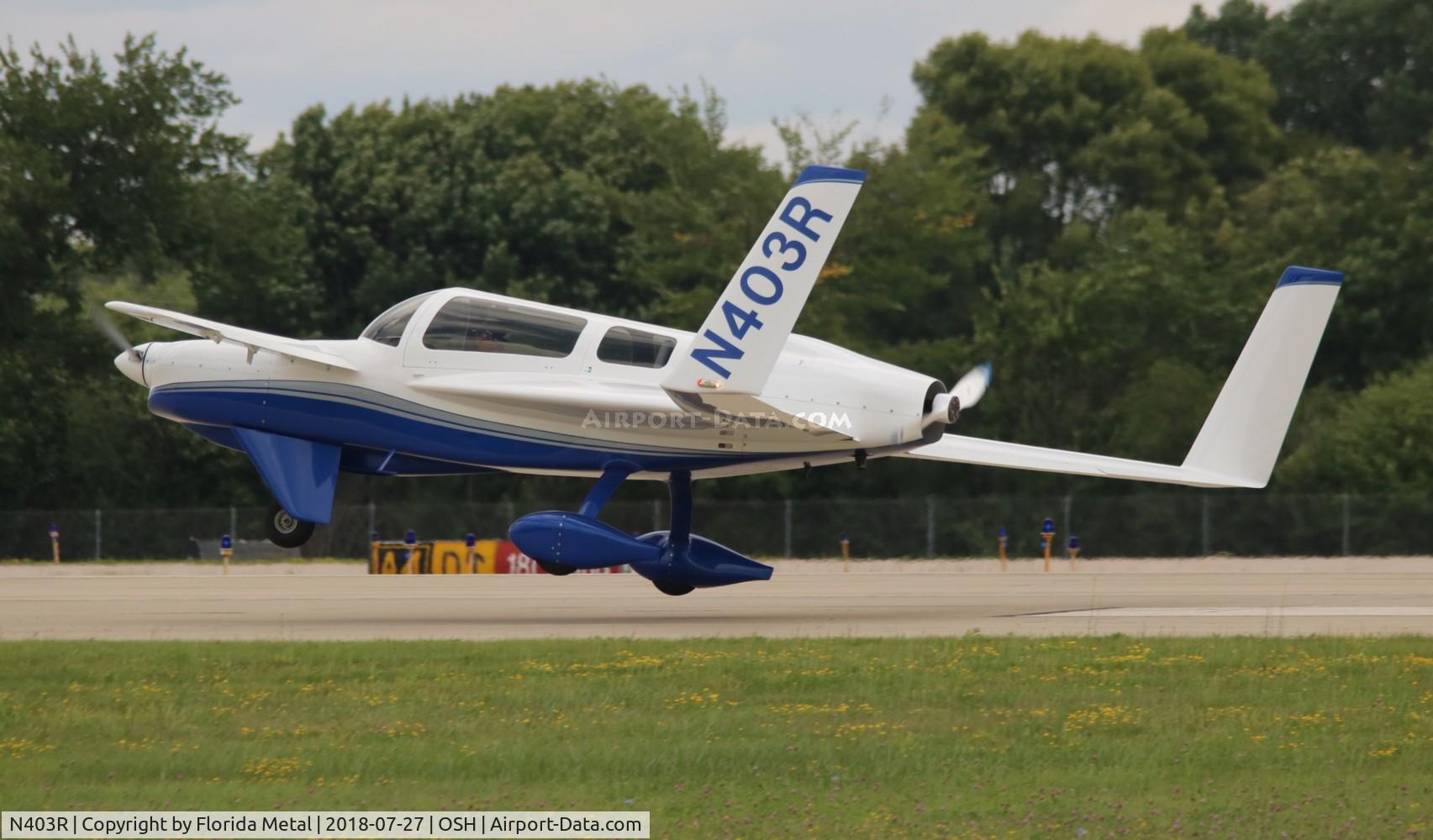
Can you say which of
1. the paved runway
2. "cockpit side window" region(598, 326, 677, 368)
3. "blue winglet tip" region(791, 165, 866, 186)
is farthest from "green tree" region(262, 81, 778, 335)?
"blue winglet tip" region(791, 165, 866, 186)

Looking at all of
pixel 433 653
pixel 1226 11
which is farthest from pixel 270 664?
pixel 1226 11

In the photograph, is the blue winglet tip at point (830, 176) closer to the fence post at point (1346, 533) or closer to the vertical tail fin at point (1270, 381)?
the vertical tail fin at point (1270, 381)

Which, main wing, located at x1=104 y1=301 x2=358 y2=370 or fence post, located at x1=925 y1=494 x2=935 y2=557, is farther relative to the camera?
fence post, located at x1=925 y1=494 x2=935 y2=557

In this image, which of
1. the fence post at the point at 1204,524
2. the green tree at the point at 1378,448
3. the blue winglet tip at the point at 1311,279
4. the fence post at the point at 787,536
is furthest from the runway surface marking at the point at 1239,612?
the green tree at the point at 1378,448

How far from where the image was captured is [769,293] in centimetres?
1919

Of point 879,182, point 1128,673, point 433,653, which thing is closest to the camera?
point 1128,673

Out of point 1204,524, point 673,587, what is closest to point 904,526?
point 1204,524

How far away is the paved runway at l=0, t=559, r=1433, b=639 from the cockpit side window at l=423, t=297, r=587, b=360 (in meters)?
3.32

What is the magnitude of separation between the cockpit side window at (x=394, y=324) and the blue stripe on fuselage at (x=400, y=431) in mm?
725

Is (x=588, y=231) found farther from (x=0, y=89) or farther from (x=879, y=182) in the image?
(x=0, y=89)

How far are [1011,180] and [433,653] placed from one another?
52.9 metres

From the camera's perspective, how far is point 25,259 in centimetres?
4753

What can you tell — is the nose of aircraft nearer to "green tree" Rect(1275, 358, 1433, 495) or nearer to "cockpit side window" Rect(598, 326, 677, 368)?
"cockpit side window" Rect(598, 326, 677, 368)

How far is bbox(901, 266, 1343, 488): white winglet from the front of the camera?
21.6 m
